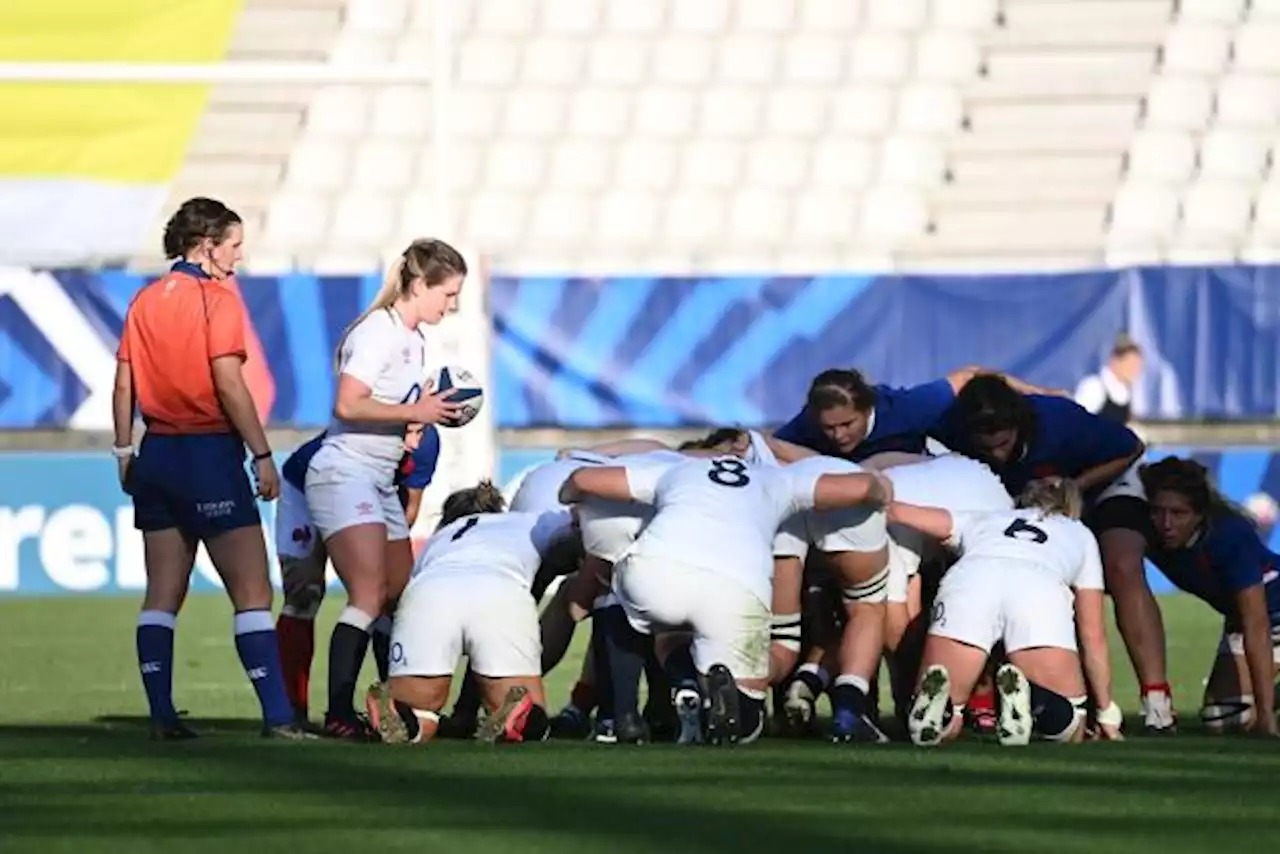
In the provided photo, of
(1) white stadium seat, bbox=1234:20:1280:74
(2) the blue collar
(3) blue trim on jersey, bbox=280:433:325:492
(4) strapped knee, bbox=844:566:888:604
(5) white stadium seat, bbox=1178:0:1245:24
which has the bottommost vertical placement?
(4) strapped knee, bbox=844:566:888:604

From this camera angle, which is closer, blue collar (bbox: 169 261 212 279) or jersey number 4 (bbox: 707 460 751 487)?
jersey number 4 (bbox: 707 460 751 487)

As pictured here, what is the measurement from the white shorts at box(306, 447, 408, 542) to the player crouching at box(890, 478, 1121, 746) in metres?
1.76

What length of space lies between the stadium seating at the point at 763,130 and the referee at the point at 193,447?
13278 mm

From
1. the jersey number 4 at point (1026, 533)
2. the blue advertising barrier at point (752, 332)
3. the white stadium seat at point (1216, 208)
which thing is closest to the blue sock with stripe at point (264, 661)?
the jersey number 4 at point (1026, 533)

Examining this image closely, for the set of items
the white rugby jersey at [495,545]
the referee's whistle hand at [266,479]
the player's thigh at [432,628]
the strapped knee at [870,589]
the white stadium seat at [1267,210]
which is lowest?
the player's thigh at [432,628]

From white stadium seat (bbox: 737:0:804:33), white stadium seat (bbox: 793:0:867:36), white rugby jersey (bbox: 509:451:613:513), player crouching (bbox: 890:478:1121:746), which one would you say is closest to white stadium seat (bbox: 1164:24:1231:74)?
white stadium seat (bbox: 793:0:867:36)

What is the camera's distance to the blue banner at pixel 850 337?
20109 mm

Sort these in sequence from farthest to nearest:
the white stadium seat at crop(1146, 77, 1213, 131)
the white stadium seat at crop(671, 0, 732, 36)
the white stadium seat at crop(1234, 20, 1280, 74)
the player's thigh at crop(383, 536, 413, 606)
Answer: the white stadium seat at crop(671, 0, 732, 36) → the white stadium seat at crop(1234, 20, 1280, 74) → the white stadium seat at crop(1146, 77, 1213, 131) → the player's thigh at crop(383, 536, 413, 606)

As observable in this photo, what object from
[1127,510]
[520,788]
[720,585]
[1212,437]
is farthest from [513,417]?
[520,788]

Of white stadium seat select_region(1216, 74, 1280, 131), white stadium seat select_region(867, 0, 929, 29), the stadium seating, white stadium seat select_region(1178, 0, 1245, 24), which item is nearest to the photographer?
the stadium seating

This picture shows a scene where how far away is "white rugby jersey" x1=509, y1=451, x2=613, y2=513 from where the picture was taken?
33.4 ft

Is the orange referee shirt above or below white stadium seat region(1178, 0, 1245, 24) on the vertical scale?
below

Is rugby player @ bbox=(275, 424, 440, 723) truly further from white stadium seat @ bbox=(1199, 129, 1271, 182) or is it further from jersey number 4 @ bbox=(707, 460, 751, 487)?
white stadium seat @ bbox=(1199, 129, 1271, 182)

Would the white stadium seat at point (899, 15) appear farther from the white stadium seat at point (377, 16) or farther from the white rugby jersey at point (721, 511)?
the white rugby jersey at point (721, 511)
